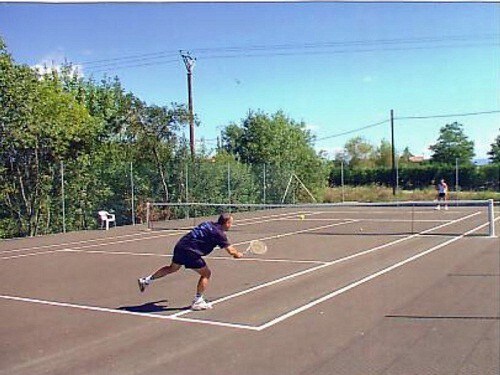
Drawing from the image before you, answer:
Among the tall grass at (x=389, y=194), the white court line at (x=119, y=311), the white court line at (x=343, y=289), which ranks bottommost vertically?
the white court line at (x=119, y=311)

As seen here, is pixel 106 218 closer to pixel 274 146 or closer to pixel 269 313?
pixel 274 146

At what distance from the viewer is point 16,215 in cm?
1633

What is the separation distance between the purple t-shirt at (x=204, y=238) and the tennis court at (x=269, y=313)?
2.10 ft

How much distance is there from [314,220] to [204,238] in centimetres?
1462

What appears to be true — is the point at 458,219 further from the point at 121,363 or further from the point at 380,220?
the point at 121,363

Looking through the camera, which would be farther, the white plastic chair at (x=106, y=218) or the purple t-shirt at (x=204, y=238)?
the white plastic chair at (x=106, y=218)

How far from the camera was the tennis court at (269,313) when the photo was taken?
4344 millimetres

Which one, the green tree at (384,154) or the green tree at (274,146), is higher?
the green tree at (274,146)

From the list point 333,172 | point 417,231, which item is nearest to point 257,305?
point 333,172

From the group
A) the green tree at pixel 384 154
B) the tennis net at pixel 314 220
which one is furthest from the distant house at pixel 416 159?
the tennis net at pixel 314 220

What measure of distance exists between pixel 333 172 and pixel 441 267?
16.4 feet

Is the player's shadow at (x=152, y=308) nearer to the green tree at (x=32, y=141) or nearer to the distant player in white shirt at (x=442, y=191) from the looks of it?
the distant player in white shirt at (x=442, y=191)

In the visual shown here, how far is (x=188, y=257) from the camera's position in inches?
254

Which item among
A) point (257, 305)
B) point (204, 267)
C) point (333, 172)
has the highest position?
point (333, 172)
